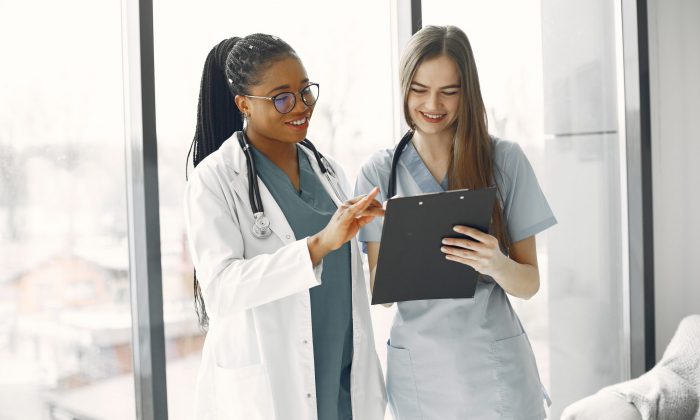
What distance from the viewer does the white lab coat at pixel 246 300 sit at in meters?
1.27

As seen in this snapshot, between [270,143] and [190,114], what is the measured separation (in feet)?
1.65

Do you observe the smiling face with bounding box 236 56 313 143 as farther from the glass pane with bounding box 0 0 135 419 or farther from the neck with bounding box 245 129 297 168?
the glass pane with bounding box 0 0 135 419

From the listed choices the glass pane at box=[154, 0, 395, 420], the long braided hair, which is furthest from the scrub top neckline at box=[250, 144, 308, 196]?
the glass pane at box=[154, 0, 395, 420]

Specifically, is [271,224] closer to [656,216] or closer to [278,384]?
[278,384]

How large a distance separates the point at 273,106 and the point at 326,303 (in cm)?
41

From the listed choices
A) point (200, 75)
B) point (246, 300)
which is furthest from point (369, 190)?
point (200, 75)

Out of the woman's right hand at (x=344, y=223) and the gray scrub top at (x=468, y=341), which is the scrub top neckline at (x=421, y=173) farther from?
the woman's right hand at (x=344, y=223)

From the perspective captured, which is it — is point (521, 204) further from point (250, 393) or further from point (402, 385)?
point (250, 393)

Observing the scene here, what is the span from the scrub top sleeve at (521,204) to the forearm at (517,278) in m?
0.08

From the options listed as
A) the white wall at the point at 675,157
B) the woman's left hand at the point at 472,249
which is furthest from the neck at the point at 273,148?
the white wall at the point at 675,157

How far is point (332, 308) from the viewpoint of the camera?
1.42m

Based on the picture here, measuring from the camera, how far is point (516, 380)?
1465mm

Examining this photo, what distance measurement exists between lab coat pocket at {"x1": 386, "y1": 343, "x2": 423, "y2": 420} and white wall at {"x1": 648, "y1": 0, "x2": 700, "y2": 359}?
72.8 inches

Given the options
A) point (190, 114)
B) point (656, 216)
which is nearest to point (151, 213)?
point (190, 114)
